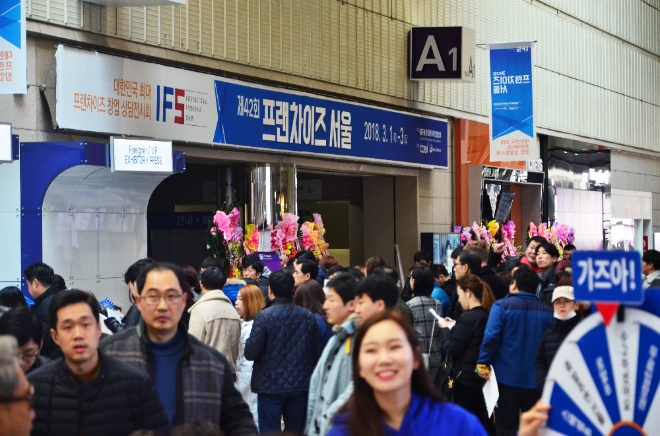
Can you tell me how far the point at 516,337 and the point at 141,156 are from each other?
226 inches

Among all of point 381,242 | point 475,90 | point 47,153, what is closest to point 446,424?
point 47,153

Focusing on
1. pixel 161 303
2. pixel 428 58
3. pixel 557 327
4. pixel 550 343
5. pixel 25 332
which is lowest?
pixel 550 343

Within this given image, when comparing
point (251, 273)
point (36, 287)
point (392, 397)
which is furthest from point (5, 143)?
point (392, 397)

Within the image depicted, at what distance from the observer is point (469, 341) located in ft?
27.0

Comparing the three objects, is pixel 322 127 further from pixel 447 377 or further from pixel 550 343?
pixel 550 343

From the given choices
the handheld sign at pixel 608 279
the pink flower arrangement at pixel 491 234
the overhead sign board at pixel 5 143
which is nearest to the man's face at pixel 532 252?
the overhead sign board at pixel 5 143

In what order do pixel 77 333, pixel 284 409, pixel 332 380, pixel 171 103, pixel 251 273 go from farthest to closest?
pixel 171 103
pixel 251 273
pixel 284 409
pixel 332 380
pixel 77 333

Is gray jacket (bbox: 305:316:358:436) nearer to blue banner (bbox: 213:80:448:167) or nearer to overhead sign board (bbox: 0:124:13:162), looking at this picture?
overhead sign board (bbox: 0:124:13:162)

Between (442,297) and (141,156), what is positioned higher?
(141,156)

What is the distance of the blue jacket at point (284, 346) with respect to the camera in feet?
24.6

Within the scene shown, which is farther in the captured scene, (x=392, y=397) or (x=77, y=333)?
(x=77, y=333)

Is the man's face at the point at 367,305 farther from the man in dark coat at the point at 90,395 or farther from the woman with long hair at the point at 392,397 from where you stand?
the woman with long hair at the point at 392,397

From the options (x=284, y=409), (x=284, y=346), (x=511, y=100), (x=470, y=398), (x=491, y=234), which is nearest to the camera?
(x=284, y=346)

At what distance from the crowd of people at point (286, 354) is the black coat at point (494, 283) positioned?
0.07 feet
